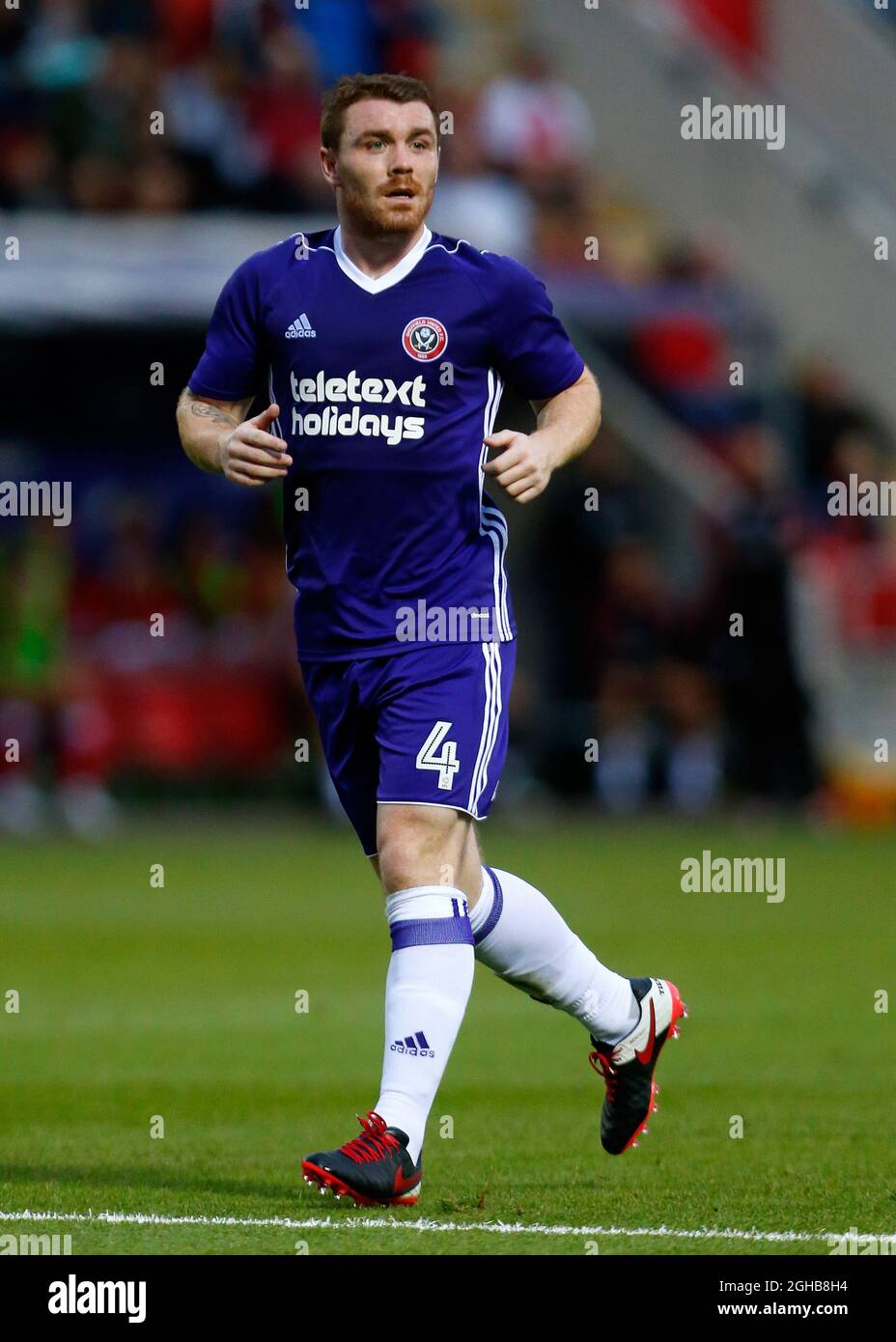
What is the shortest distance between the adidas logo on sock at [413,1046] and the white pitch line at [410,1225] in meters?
0.44

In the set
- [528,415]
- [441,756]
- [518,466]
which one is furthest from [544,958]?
[528,415]

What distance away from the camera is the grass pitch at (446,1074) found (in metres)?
5.94

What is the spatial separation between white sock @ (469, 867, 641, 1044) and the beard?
1.73 m

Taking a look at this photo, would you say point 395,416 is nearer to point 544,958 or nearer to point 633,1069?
point 544,958

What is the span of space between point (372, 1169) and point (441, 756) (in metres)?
1.06


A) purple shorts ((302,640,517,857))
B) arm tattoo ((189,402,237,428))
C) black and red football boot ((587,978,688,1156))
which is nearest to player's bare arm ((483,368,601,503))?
purple shorts ((302,640,517,857))

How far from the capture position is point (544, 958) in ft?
22.2

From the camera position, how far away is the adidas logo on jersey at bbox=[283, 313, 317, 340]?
6.60 meters
